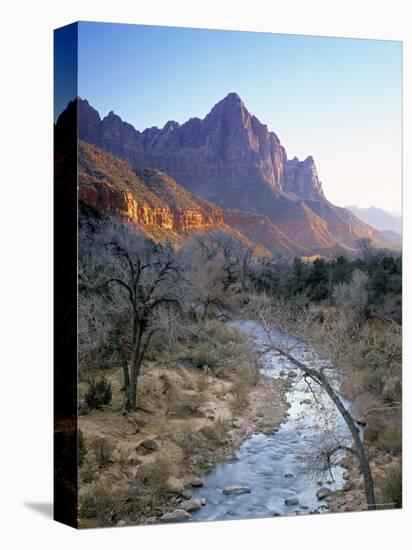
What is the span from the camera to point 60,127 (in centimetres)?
1608

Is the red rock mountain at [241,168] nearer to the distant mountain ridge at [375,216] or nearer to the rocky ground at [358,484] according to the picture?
the distant mountain ridge at [375,216]

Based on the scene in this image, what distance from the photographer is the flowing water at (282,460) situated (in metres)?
16.3

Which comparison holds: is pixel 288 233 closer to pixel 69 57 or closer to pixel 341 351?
pixel 341 351

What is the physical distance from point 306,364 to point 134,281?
2.39m

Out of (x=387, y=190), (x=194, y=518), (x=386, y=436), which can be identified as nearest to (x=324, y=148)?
(x=387, y=190)

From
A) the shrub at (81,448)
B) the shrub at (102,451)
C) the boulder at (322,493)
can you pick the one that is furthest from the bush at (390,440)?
the shrub at (81,448)

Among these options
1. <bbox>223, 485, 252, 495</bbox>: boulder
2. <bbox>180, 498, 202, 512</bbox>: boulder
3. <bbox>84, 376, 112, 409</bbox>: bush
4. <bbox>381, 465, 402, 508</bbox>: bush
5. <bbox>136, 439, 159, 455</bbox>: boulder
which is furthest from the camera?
<bbox>381, 465, 402, 508</bbox>: bush

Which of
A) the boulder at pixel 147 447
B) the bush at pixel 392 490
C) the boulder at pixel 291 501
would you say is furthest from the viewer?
the bush at pixel 392 490

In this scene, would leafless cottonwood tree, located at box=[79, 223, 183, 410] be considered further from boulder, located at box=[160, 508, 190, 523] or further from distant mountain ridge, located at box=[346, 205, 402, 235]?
distant mountain ridge, located at box=[346, 205, 402, 235]

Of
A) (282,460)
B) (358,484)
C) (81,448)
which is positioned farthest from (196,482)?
(358,484)

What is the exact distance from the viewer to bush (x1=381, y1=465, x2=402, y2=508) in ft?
56.6

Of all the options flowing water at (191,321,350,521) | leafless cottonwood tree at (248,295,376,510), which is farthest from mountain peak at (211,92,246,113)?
flowing water at (191,321,350,521)

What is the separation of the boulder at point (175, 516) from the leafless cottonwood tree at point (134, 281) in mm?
1241

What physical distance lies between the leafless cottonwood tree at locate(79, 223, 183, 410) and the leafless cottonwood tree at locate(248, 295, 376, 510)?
110cm
